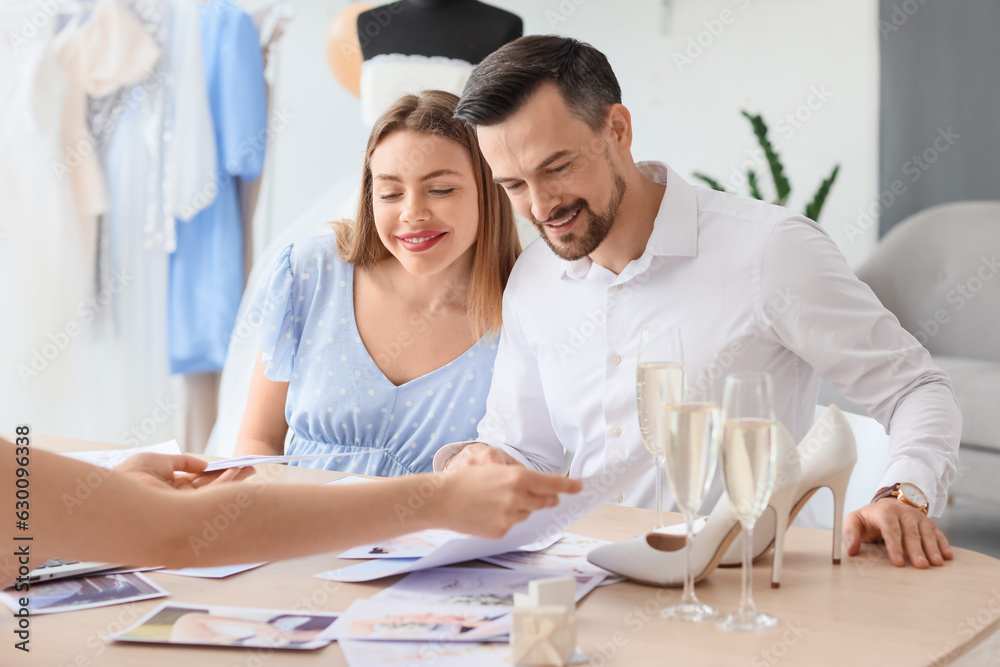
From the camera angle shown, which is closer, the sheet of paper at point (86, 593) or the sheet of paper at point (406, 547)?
the sheet of paper at point (86, 593)

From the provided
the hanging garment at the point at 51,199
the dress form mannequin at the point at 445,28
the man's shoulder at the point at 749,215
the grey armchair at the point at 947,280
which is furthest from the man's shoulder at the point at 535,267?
the hanging garment at the point at 51,199

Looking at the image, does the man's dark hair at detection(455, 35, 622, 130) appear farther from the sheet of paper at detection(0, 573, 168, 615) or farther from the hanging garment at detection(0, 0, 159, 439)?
the hanging garment at detection(0, 0, 159, 439)

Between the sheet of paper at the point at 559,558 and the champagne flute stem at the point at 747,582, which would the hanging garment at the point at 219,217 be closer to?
the sheet of paper at the point at 559,558

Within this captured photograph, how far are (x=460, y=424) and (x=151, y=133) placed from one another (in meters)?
2.21

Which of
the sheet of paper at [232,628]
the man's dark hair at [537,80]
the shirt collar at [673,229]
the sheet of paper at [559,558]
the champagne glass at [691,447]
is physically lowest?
the sheet of paper at [232,628]

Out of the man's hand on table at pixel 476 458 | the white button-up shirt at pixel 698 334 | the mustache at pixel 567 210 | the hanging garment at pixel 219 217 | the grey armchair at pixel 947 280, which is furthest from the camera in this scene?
the grey armchair at pixel 947 280

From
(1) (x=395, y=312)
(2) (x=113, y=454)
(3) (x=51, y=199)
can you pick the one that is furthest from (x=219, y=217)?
(2) (x=113, y=454)

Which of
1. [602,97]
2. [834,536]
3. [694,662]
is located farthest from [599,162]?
[694,662]

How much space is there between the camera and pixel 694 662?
786 millimetres

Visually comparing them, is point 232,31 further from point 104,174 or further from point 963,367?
point 963,367

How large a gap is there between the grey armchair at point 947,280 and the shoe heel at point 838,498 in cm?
261

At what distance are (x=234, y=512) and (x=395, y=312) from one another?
119 cm

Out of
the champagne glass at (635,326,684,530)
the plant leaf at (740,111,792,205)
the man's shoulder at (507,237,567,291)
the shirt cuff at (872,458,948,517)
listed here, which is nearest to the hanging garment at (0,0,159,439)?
the man's shoulder at (507,237,567,291)

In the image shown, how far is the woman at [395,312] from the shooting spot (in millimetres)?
1865
